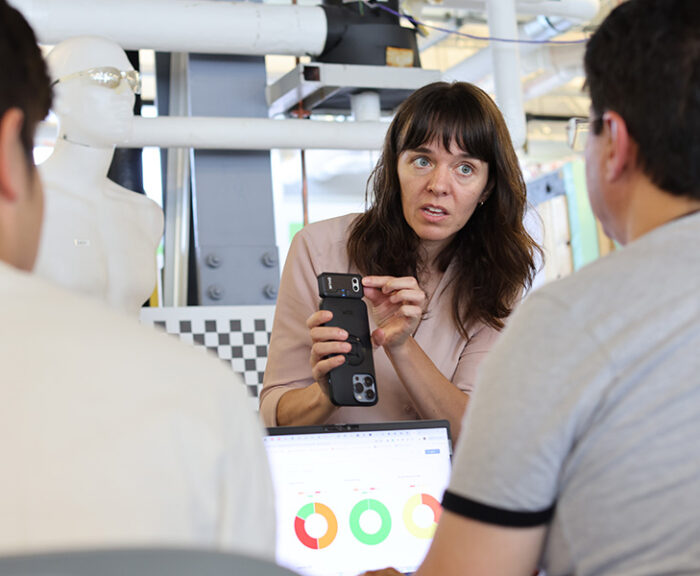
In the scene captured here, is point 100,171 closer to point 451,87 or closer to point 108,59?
point 108,59

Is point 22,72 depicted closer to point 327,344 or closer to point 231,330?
point 327,344

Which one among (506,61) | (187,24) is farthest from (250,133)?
(506,61)

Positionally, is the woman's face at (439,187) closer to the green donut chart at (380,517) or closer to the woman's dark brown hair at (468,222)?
the woman's dark brown hair at (468,222)

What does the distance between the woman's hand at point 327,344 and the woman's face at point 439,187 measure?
0.36 metres

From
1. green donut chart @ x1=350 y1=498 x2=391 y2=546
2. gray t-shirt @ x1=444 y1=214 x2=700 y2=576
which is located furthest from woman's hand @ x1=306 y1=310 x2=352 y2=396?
gray t-shirt @ x1=444 y1=214 x2=700 y2=576

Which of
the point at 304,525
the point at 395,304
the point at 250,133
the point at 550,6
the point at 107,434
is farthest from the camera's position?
the point at 550,6

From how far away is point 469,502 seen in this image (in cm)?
85

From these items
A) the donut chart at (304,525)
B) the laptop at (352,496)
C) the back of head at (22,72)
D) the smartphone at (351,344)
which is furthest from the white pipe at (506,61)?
the back of head at (22,72)

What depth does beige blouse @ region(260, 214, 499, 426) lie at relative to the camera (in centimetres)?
167

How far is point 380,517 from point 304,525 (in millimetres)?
112

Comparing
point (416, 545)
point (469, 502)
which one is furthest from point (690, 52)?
point (416, 545)

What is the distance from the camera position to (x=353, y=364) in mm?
1483

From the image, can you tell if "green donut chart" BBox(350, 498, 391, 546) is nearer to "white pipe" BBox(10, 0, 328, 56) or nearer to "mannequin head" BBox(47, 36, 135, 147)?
"mannequin head" BBox(47, 36, 135, 147)

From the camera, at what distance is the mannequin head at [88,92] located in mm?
2037
